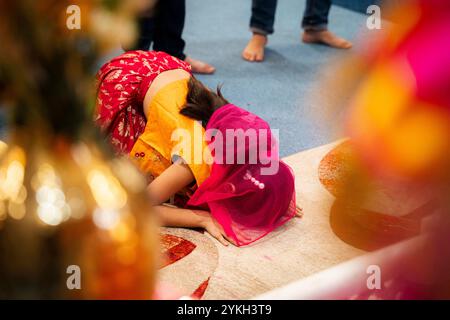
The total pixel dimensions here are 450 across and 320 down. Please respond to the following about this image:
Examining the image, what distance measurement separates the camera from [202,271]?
118 centimetres

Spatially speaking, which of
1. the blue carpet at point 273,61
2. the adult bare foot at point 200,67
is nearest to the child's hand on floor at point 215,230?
the blue carpet at point 273,61

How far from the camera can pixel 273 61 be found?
242 cm

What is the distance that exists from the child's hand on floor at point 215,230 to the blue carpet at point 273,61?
1.33ft

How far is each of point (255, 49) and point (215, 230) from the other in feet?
4.26

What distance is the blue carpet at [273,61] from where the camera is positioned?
1.91 m

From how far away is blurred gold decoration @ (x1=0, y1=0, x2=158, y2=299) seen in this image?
37cm

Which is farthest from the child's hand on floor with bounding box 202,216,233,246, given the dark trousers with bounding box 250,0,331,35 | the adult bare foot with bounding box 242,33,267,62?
the dark trousers with bounding box 250,0,331,35

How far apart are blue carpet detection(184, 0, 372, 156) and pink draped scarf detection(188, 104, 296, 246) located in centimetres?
31

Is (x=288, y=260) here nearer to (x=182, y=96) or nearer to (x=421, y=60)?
(x=182, y=96)

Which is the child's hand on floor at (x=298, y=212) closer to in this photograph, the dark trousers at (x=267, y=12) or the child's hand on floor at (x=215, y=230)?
the child's hand on floor at (x=215, y=230)

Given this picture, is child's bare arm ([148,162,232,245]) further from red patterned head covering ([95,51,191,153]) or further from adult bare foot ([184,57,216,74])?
adult bare foot ([184,57,216,74])

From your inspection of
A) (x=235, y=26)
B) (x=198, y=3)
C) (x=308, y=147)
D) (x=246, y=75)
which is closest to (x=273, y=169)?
(x=308, y=147)

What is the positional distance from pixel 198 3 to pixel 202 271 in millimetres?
2149

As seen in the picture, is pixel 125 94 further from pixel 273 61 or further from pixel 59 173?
pixel 273 61
